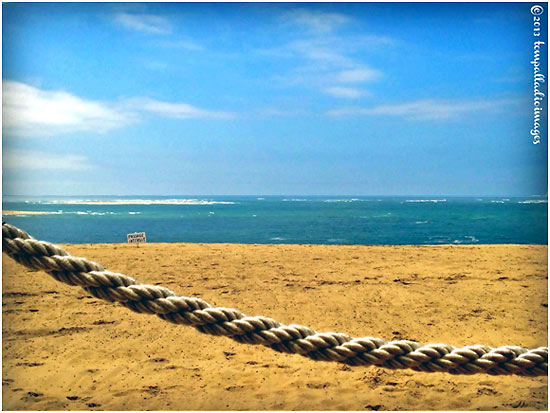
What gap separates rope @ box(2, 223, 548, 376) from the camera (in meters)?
1.03

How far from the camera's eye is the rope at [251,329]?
103 centimetres

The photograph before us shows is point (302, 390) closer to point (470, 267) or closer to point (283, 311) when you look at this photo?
point (283, 311)

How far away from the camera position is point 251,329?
1.12 m

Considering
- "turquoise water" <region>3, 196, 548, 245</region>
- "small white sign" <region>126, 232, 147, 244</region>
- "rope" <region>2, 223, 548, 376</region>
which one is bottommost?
"turquoise water" <region>3, 196, 548, 245</region>

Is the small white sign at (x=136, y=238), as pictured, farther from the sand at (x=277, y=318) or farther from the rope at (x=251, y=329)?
the rope at (x=251, y=329)

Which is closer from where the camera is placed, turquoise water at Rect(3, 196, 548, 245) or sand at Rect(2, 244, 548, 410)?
sand at Rect(2, 244, 548, 410)

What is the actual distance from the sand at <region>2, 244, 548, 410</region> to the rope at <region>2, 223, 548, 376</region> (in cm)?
169

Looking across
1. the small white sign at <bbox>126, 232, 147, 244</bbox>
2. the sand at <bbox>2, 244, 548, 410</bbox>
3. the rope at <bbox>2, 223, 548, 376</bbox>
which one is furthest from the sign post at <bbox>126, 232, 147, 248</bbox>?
the rope at <bbox>2, 223, 548, 376</bbox>

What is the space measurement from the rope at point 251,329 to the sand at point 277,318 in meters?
1.69

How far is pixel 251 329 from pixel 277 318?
3.47m

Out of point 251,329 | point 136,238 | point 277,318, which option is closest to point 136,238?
point 136,238

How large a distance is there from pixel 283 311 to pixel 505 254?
5491 millimetres

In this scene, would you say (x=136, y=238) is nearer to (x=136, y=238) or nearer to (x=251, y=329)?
(x=136, y=238)

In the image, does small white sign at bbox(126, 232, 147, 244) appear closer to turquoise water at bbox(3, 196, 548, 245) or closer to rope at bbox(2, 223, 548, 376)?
turquoise water at bbox(3, 196, 548, 245)
